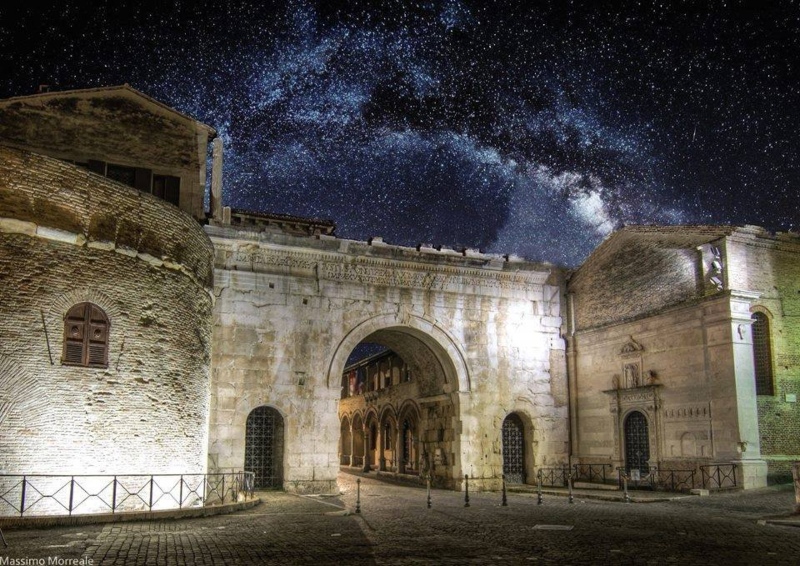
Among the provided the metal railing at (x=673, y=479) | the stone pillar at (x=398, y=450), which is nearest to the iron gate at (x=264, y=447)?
the metal railing at (x=673, y=479)

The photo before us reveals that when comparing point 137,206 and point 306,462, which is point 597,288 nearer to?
point 306,462

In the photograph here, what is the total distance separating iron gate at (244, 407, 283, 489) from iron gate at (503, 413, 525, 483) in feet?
26.9

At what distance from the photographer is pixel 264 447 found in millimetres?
22391

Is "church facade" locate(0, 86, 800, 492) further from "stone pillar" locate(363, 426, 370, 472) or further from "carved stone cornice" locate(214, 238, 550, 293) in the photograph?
"stone pillar" locate(363, 426, 370, 472)

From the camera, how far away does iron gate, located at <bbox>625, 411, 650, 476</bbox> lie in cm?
2278

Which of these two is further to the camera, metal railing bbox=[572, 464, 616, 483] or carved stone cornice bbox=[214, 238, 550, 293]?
metal railing bbox=[572, 464, 616, 483]

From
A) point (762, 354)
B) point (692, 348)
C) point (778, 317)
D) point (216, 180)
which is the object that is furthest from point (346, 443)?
point (778, 317)

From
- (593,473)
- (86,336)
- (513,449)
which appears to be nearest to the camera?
(86,336)

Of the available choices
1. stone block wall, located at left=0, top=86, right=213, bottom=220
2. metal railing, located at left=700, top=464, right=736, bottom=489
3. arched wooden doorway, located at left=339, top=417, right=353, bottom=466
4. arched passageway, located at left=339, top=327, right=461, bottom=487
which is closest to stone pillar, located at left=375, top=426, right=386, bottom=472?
arched passageway, located at left=339, top=327, right=461, bottom=487

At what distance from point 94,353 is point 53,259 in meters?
2.03

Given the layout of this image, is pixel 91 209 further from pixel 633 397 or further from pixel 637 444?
pixel 637 444

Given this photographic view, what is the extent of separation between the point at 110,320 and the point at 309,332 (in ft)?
28.4

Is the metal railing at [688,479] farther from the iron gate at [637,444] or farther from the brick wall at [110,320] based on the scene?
the brick wall at [110,320]

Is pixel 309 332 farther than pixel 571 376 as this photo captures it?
No
